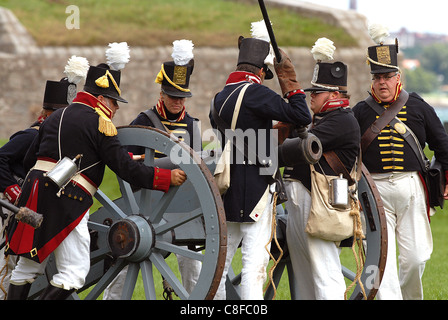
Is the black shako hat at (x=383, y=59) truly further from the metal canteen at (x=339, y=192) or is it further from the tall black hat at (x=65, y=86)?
the tall black hat at (x=65, y=86)

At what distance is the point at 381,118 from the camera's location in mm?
6266

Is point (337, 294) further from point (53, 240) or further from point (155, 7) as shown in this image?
point (155, 7)

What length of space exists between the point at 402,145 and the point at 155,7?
844 inches

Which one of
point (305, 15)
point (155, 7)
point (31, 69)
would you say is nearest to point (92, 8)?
point (155, 7)

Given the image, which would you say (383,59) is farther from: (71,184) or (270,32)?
(71,184)

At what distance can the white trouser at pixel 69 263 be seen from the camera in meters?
4.96

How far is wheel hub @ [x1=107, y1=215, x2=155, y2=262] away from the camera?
16.3ft

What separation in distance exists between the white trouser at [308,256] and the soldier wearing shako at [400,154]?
858 mm

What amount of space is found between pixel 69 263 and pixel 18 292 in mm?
378

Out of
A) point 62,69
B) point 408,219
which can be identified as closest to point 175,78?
point 408,219

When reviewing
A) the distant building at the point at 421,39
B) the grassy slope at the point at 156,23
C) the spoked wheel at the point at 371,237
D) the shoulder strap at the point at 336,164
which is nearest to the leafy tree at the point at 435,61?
the distant building at the point at 421,39

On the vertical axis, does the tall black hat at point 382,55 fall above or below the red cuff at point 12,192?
above

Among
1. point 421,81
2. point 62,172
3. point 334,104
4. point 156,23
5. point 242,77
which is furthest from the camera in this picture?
point 421,81

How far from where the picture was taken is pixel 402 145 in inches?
245
